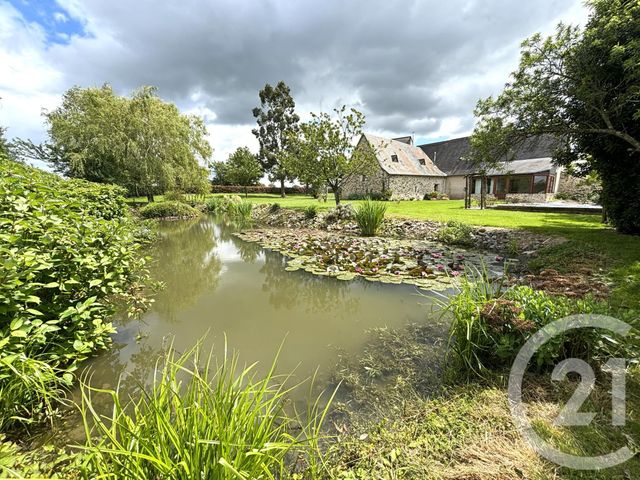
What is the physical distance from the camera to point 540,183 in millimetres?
22297

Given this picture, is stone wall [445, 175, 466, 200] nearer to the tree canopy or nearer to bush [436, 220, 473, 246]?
bush [436, 220, 473, 246]

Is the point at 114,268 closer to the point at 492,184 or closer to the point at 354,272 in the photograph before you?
the point at 354,272

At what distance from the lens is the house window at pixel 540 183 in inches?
870

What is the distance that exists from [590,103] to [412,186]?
20.0 meters

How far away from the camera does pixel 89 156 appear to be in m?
17.1

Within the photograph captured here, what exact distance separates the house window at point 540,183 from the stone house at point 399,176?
827 centimetres

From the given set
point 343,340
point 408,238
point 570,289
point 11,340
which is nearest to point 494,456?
point 343,340

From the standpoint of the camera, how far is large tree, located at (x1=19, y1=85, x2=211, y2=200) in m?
16.9

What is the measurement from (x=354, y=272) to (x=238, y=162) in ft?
118

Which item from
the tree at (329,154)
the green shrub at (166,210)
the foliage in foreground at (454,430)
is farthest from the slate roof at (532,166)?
the foliage in foreground at (454,430)

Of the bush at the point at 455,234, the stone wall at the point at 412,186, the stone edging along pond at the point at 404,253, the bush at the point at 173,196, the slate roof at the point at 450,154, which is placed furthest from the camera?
the slate roof at the point at 450,154

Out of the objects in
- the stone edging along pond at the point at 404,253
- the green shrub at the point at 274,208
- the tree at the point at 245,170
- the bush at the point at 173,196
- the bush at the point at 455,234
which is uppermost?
the tree at the point at 245,170

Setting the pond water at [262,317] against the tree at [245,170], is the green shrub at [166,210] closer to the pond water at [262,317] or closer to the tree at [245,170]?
the pond water at [262,317]

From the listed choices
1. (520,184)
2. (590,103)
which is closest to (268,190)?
(520,184)
